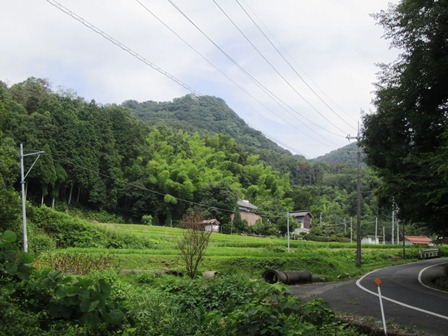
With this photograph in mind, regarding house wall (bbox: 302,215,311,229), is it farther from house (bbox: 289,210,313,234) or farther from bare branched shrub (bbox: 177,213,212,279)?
bare branched shrub (bbox: 177,213,212,279)

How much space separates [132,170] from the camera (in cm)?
6438

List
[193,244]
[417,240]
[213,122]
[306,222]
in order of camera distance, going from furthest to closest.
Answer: [213,122], [306,222], [417,240], [193,244]

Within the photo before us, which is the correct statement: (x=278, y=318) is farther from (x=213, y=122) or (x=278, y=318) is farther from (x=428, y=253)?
(x=213, y=122)

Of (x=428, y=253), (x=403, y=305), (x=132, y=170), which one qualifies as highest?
(x=132, y=170)

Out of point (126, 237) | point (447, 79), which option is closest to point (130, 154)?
point (126, 237)

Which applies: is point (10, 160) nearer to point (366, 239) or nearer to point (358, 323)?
point (358, 323)

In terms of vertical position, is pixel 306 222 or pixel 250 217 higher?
pixel 250 217

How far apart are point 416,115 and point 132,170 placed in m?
53.1

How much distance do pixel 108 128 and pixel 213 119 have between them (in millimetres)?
64869

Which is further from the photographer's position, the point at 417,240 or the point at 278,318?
→ the point at 417,240

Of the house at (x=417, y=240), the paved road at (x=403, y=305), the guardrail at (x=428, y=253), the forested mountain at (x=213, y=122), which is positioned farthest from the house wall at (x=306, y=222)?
the paved road at (x=403, y=305)

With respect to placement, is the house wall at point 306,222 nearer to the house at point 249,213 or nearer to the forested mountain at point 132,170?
the forested mountain at point 132,170

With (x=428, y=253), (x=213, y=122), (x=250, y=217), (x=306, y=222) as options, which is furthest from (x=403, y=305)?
(x=213, y=122)

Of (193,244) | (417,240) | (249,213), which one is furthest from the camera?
(417,240)
